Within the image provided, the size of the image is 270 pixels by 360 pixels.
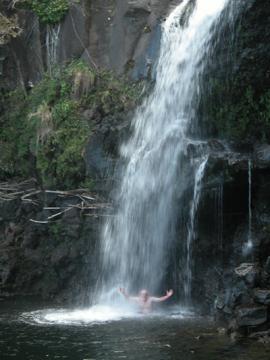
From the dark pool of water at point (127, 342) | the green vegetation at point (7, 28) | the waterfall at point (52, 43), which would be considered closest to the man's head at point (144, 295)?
the dark pool of water at point (127, 342)

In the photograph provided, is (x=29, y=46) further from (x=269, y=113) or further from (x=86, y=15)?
(x=269, y=113)

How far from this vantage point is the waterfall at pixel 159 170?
15.8 m

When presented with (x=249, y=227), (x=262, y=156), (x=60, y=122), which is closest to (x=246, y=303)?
(x=249, y=227)

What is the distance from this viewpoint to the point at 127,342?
11.4 meters

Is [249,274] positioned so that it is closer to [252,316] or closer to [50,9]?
[252,316]

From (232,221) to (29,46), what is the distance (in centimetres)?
1170

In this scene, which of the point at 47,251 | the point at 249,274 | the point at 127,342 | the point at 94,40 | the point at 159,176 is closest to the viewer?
the point at 127,342

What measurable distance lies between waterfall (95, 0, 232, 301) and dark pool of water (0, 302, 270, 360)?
115 inches

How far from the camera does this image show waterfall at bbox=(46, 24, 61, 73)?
73.4ft

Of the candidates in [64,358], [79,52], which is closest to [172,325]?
[64,358]

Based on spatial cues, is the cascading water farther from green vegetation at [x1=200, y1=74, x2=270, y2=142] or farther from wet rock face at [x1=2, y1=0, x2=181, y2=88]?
wet rock face at [x1=2, y1=0, x2=181, y2=88]

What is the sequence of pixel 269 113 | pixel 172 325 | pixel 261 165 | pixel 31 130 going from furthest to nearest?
pixel 31 130 < pixel 269 113 < pixel 261 165 < pixel 172 325

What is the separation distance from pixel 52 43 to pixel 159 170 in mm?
8627

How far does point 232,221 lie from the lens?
15219 millimetres
